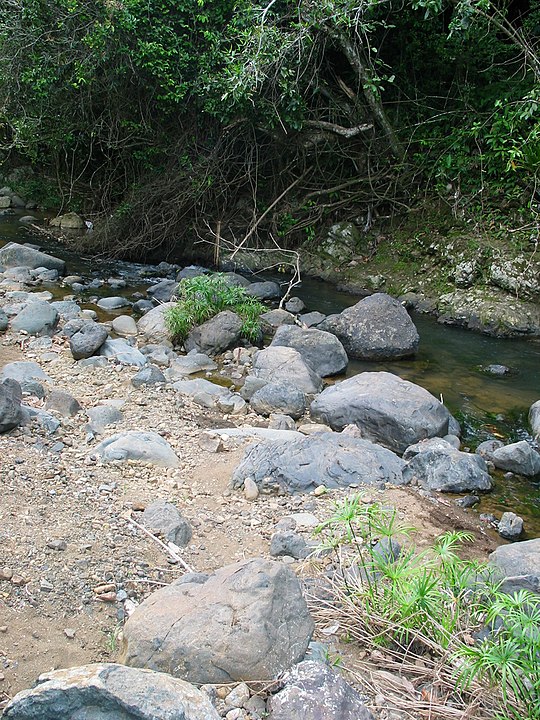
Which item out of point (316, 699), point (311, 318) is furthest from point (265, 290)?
point (316, 699)

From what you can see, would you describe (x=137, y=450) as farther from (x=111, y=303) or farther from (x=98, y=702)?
(x=111, y=303)

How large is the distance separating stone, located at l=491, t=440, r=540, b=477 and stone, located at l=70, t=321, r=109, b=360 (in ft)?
11.2

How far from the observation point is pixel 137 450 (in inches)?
155

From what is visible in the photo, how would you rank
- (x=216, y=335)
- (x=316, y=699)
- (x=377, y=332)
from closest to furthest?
1. (x=316, y=699)
2. (x=216, y=335)
3. (x=377, y=332)

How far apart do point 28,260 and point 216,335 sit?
3.83 meters

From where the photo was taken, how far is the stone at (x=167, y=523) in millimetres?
3127

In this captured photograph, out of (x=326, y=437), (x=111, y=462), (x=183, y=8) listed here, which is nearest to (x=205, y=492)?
(x=111, y=462)

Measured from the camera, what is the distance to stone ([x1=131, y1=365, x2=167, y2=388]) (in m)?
5.37

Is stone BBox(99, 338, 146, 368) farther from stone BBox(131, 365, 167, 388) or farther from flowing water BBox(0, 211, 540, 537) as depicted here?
flowing water BBox(0, 211, 540, 537)

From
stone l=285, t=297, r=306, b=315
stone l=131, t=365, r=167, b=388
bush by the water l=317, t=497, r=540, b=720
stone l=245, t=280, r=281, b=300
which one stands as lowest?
stone l=245, t=280, r=281, b=300

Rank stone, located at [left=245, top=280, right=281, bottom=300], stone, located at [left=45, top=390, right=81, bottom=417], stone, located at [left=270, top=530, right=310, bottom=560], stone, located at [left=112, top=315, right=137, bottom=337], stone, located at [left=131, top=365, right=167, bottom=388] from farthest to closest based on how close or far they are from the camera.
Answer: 1. stone, located at [left=245, top=280, right=281, bottom=300]
2. stone, located at [left=112, top=315, right=137, bottom=337]
3. stone, located at [left=131, top=365, right=167, bottom=388]
4. stone, located at [left=45, top=390, right=81, bottom=417]
5. stone, located at [left=270, top=530, right=310, bottom=560]

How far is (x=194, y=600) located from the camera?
2.27 m

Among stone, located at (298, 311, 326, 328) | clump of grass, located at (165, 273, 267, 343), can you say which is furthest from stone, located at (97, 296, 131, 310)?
stone, located at (298, 311, 326, 328)

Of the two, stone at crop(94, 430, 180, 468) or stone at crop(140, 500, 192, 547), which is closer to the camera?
stone at crop(140, 500, 192, 547)
